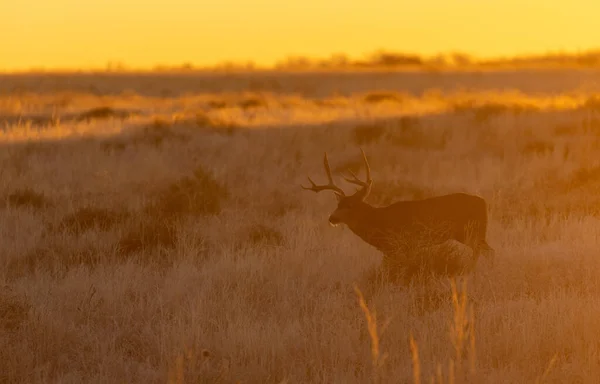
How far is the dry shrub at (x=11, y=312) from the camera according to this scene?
21.9ft

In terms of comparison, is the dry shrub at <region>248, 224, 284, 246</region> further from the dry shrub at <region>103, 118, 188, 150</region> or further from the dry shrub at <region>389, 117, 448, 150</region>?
the dry shrub at <region>389, 117, 448, 150</region>

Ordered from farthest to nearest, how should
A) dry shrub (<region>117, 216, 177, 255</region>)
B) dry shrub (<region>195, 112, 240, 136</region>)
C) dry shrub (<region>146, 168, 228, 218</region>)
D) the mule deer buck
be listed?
dry shrub (<region>195, 112, 240, 136</region>) < dry shrub (<region>146, 168, 228, 218</region>) < dry shrub (<region>117, 216, 177, 255</region>) < the mule deer buck

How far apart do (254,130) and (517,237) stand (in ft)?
33.3

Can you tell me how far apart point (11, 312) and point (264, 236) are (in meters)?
4.10

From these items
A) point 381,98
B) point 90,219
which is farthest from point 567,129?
point 381,98

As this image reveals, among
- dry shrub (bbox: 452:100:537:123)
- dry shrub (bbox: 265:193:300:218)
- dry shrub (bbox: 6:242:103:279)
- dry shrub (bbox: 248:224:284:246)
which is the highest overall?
dry shrub (bbox: 452:100:537:123)

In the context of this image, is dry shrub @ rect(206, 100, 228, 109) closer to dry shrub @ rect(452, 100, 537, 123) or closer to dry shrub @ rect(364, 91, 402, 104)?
dry shrub @ rect(364, 91, 402, 104)

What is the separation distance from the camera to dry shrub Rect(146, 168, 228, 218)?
39.3 feet

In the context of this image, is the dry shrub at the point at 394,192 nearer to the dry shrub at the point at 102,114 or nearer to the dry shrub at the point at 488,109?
the dry shrub at the point at 488,109

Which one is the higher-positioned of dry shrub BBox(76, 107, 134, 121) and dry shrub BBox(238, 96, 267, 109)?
dry shrub BBox(76, 107, 134, 121)

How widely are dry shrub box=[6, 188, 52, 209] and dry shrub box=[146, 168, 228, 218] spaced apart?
4.93 ft

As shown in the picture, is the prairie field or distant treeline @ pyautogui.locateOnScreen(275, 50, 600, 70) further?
distant treeline @ pyautogui.locateOnScreen(275, 50, 600, 70)

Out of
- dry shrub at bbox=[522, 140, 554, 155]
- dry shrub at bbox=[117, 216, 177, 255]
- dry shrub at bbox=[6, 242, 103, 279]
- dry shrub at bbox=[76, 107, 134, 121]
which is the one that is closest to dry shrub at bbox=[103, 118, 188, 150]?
dry shrub at bbox=[76, 107, 134, 121]

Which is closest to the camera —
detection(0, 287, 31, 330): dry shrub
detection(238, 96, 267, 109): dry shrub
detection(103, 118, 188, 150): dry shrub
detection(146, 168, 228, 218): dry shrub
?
detection(0, 287, 31, 330): dry shrub
